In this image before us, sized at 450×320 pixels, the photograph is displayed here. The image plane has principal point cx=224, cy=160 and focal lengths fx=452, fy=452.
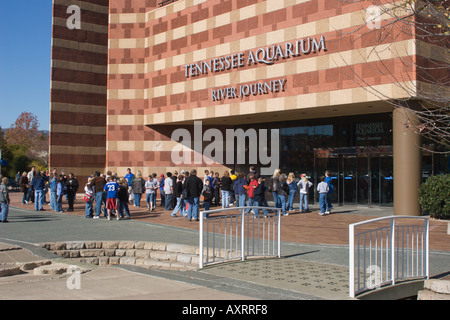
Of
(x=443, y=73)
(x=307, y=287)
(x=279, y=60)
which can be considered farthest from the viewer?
(x=279, y=60)

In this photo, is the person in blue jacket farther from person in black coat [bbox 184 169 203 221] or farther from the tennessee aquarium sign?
person in black coat [bbox 184 169 203 221]

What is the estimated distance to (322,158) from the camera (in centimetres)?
2419

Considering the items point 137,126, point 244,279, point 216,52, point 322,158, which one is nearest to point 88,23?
point 137,126

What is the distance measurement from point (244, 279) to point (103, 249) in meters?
5.34

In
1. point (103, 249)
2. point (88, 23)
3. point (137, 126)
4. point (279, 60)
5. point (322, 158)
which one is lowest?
point (103, 249)

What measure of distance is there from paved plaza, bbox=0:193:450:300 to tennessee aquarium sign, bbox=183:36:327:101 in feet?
24.7

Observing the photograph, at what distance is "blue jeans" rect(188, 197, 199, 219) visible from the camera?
16.5m

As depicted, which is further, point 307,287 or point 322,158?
point 322,158

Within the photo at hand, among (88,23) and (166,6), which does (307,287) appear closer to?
(166,6)

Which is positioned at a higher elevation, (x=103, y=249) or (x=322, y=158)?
(x=322, y=158)

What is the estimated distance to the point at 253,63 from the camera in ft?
71.9

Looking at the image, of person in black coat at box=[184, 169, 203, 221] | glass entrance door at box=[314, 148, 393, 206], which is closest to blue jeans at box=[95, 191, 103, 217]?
person in black coat at box=[184, 169, 203, 221]

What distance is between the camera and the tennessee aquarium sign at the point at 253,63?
783 inches
